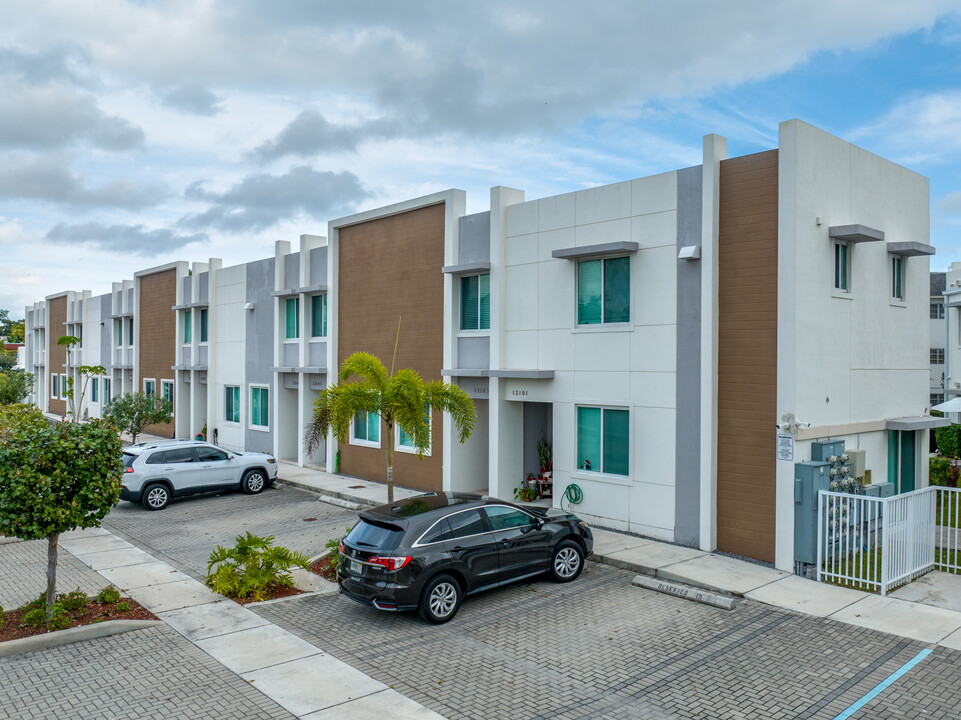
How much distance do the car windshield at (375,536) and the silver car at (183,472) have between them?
9.40 m

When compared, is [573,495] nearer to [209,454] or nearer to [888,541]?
[888,541]

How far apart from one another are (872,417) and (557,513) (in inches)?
284

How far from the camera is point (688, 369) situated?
551 inches

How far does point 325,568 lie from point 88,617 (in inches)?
147

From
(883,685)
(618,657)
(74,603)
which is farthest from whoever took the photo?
(74,603)

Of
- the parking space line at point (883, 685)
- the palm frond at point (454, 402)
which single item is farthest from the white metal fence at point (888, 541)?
the palm frond at point (454, 402)

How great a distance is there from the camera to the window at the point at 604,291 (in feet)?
49.9

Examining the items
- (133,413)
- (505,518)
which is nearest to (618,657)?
(505,518)

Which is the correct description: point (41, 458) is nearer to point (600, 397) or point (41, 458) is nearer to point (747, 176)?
point (600, 397)

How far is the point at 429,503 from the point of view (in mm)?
11344

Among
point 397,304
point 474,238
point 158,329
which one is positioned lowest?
point 158,329

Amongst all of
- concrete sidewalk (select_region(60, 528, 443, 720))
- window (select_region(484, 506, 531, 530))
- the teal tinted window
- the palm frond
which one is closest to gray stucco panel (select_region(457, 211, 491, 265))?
the palm frond

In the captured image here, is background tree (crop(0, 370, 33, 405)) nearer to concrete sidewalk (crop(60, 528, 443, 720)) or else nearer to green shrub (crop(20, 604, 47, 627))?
concrete sidewalk (crop(60, 528, 443, 720))

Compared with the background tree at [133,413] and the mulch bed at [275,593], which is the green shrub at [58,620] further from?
the background tree at [133,413]
